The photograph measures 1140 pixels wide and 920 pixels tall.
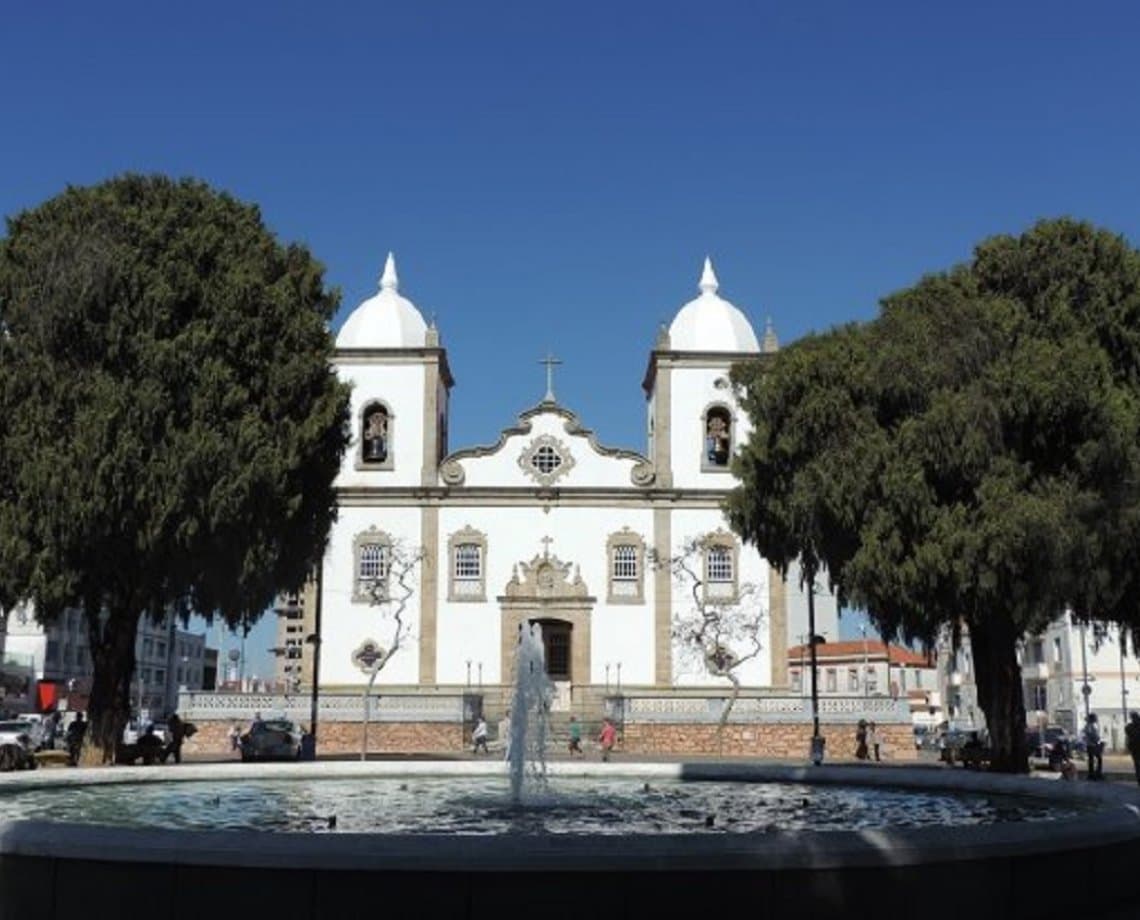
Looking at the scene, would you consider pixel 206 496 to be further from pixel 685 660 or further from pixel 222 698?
pixel 685 660

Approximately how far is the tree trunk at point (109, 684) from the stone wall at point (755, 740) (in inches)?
641

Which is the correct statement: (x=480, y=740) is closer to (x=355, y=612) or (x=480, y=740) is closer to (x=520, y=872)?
(x=355, y=612)

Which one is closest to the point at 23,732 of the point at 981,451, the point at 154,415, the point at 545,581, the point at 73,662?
the point at 154,415

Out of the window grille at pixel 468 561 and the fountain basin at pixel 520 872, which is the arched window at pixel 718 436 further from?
the fountain basin at pixel 520 872

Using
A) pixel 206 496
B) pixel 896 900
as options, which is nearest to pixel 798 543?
pixel 206 496

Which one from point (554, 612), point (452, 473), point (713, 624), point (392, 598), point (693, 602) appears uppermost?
point (452, 473)

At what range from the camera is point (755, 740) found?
113 feet

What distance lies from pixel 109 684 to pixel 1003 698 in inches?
566

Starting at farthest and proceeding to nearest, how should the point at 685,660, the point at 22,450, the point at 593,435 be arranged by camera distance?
the point at 593,435
the point at 685,660
the point at 22,450

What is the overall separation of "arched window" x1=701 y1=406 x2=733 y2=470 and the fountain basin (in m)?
34.4

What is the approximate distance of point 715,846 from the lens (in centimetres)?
630

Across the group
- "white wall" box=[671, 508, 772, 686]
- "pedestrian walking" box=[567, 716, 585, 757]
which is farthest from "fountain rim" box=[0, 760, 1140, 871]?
"white wall" box=[671, 508, 772, 686]

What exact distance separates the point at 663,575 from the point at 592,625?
2.67m

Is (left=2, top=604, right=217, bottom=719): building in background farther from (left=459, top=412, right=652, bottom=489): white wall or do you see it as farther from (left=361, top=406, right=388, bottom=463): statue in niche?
(left=459, top=412, right=652, bottom=489): white wall
